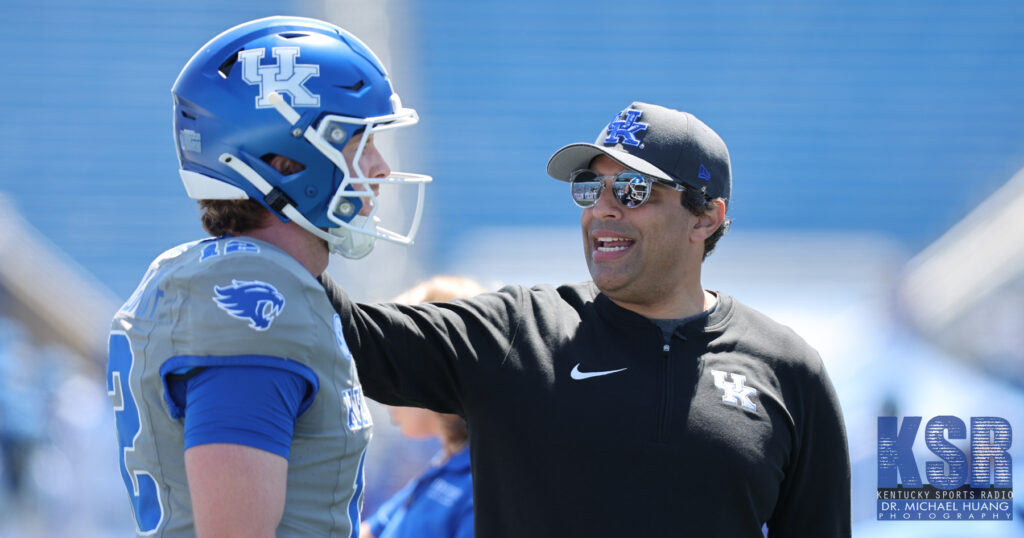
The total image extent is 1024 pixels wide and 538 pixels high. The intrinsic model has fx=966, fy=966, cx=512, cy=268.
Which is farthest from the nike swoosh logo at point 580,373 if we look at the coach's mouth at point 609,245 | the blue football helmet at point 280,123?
the blue football helmet at point 280,123

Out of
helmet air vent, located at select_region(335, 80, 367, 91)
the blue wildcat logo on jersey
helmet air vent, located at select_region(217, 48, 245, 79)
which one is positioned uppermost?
helmet air vent, located at select_region(217, 48, 245, 79)

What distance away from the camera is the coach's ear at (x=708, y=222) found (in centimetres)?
248

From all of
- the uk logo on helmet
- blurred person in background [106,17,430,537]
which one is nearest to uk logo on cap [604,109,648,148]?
blurred person in background [106,17,430,537]

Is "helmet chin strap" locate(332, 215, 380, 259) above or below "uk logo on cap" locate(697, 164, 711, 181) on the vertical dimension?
below

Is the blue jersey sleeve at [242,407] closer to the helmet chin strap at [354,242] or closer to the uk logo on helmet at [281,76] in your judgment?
the helmet chin strap at [354,242]

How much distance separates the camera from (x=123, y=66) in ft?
21.0

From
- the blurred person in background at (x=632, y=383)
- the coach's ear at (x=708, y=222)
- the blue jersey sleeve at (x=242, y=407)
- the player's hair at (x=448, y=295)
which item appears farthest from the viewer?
the player's hair at (x=448, y=295)

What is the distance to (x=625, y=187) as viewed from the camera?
2.38 m

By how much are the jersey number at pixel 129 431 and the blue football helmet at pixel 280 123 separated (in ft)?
1.02

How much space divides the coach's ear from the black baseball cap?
0.11ft

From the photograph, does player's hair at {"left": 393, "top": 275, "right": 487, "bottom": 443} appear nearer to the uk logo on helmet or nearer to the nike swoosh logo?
the nike swoosh logo

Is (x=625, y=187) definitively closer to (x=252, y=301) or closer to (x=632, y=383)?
(x=632, y=383)

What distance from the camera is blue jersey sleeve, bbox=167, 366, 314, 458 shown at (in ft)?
4.22

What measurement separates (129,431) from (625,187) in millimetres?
1334
